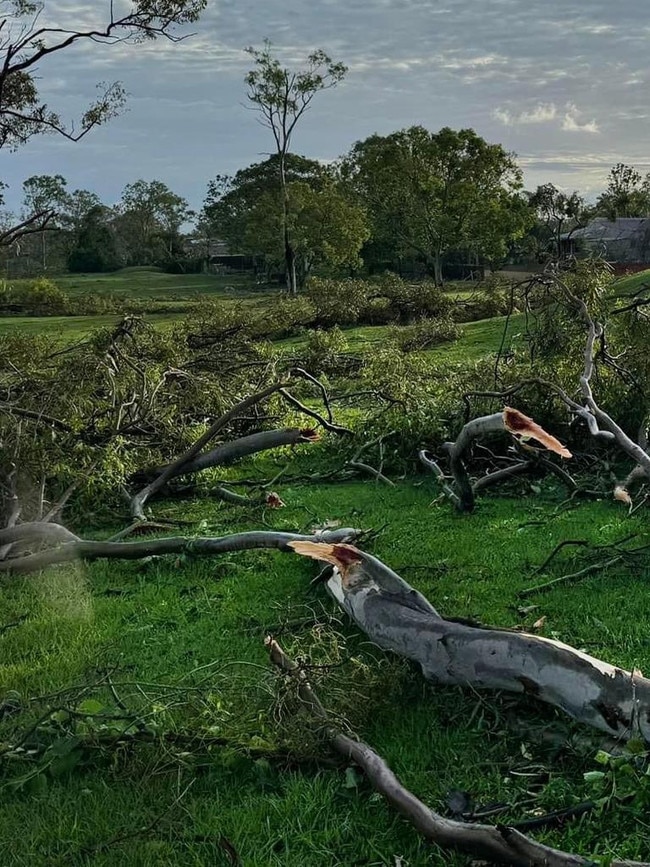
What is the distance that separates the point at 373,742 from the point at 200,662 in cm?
111

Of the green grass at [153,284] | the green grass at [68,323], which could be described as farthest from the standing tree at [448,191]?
the green grass at [68,323]

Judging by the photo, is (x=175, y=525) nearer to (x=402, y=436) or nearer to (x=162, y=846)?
(x=402, y=436)

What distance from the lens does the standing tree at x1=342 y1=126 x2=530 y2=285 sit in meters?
36.4

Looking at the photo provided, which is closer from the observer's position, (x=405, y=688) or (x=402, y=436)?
(x=405, y=688)

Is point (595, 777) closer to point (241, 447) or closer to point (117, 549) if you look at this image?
point (117, 549)

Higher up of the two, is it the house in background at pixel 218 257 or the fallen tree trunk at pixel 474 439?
the house in background at pixel 218 257

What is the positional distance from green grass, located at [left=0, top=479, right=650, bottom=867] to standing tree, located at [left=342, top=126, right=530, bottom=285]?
3207 centimetres

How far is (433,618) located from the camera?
3.65 metres

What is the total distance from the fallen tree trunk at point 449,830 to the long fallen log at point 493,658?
573 millimetres

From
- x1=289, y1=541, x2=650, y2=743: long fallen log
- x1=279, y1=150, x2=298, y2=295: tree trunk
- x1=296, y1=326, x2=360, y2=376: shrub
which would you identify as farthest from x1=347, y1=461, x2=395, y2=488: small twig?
x1=279, y1=150, x2=298, y2=295: tree trunk

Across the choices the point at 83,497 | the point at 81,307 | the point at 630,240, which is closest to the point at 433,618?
the point at 83,497

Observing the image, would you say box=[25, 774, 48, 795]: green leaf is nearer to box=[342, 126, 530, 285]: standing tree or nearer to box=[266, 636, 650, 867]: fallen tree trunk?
box=[266, 636, 650, 867]: fallen tree trunk

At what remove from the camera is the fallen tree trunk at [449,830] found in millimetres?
2330

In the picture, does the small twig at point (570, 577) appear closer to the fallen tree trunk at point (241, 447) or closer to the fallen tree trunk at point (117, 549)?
the fallen tree trunk at point (117, 549)
